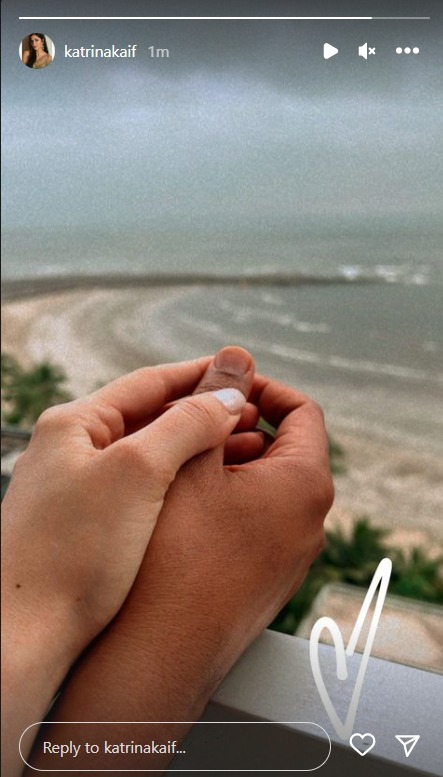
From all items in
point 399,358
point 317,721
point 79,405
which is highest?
point 79,405

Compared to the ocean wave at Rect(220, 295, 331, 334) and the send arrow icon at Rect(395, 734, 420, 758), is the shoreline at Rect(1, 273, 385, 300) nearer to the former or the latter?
the send arrow icon at Rect(395, 734, 420, 758)

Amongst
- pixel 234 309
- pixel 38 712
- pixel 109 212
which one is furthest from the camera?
pixel 234 309

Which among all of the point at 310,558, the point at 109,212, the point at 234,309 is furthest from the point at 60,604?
the point at 234,309

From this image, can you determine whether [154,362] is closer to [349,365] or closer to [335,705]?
[349,365]

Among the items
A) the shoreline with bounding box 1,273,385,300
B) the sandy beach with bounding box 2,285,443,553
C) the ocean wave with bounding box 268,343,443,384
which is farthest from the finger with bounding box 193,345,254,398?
the ocean wave with bounding box 268,343,443,384

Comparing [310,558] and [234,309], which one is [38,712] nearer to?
[310,558]

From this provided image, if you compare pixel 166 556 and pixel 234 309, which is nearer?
pixel 166 556

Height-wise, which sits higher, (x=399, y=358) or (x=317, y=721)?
(x=317, y=721)

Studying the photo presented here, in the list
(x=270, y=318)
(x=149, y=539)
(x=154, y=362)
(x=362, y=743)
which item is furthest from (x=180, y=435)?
(x=270, y=318)
